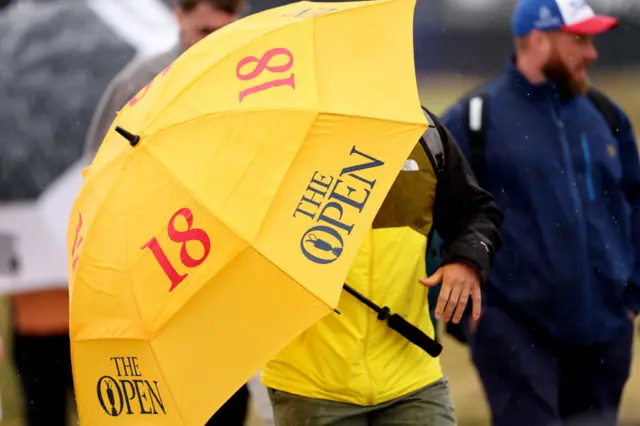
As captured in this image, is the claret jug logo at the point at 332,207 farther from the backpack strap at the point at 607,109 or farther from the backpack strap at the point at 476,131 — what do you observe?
the backpack strap at the point at 607,109

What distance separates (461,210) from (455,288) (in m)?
0.32

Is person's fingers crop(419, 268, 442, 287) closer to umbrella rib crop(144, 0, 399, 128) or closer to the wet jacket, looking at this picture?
the wet jacket

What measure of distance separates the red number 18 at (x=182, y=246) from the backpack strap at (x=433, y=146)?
0.93 m

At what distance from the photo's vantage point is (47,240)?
6.96 metres

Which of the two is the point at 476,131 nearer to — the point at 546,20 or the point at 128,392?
the point at 546,20

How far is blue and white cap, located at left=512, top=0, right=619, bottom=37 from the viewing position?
613 centimetres

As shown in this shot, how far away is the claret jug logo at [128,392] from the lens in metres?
3.95

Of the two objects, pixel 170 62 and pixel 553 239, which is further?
pixel 170 62

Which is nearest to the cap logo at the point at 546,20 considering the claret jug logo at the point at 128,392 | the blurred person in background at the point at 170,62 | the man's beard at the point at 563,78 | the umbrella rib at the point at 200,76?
the man's beard at the point at 563,78

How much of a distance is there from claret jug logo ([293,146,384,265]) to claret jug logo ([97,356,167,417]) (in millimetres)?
572

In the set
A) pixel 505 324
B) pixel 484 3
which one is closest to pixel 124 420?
pixel 505 324

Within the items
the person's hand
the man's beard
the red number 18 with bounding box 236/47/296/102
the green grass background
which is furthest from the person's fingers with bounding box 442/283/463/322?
the green grass background

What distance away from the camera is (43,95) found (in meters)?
6.74

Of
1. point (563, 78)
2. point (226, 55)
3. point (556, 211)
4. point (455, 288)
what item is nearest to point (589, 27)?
point (563, 78)
